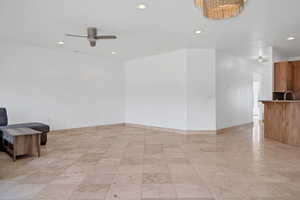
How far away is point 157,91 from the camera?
7.20 m

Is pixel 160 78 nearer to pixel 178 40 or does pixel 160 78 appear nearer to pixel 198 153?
pixel 178 40

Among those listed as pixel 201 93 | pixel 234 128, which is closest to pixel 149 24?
pixel 201 93

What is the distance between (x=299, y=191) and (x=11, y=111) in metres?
6.69

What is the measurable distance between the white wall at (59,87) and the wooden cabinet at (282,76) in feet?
18.2

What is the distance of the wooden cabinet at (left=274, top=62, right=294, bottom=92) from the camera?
258 inches

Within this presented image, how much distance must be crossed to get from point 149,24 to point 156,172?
9.46 ft

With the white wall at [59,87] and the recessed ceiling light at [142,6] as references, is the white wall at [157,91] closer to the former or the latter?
the white wall at [59,87]

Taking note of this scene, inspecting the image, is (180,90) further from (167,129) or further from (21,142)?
(21,142)

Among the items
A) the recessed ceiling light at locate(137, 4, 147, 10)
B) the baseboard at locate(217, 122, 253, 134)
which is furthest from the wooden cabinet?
the recessed ceiling light at locate(137, 4, 147, 10)

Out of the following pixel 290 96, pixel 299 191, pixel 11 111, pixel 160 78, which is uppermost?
pixel 160 78

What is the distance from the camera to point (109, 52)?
6848 mm

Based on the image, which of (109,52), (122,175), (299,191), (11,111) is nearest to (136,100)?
(109,52)

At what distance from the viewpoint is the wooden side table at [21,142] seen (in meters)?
3.89

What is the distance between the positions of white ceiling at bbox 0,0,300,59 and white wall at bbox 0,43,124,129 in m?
0.60
